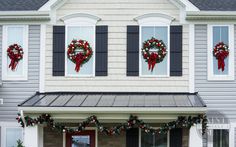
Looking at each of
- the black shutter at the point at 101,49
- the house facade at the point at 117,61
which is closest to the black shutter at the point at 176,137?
the house facade at the point at 117,61

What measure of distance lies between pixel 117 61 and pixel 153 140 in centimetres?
279

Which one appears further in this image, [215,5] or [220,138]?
[215,5]

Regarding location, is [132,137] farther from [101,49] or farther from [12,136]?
[12,136]

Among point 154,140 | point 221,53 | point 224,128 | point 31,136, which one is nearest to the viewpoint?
point 31,136

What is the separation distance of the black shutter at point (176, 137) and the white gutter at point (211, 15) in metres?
3.63

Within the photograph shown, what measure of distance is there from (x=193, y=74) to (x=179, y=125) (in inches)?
90.0

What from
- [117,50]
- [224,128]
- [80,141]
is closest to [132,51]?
A: [117,50]

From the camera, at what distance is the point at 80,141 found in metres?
17.7

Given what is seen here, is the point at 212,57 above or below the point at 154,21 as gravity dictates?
below

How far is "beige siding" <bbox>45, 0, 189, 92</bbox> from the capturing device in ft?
57.6

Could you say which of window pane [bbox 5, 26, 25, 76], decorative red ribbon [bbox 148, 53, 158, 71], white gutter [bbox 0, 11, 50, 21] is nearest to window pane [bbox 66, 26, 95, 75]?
white gutter [bbox 0, 11, 50, 21]

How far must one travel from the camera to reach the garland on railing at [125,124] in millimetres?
15585

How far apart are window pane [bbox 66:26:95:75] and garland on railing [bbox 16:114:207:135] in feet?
7.12

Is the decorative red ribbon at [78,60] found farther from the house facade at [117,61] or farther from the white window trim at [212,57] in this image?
the white window trim at [212,57]
